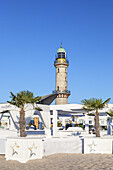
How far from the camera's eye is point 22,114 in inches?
574

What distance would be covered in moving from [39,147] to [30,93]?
171 inches

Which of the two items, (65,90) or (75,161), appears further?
(65,90)

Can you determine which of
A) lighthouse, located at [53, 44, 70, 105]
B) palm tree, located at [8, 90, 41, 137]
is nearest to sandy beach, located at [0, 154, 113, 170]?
palm tree, located at [8, 90, 41, 137]

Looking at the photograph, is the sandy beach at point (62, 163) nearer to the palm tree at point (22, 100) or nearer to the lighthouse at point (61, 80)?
the palm tree at point (22, 100)

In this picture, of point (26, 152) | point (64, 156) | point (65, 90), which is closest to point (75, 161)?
point (64, 156)

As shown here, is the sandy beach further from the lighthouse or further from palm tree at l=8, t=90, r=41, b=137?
the lighthouse

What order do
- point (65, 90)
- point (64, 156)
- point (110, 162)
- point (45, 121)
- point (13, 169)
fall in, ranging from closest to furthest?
point (13, 169) < point (110, 162) < point (64, 156) < point (45, 121) < point (65, 90)

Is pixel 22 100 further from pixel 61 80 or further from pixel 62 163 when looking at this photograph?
pixel 61 80

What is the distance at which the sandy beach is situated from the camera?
9961 mm

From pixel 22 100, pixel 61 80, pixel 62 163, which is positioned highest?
pixel 61 80

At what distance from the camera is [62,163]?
10.9 metres

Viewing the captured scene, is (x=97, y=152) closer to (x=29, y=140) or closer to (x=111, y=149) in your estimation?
(x=111, y=149)

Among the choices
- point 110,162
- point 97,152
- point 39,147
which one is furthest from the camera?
point 97,152

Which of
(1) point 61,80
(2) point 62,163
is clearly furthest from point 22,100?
(1) point 61,80
